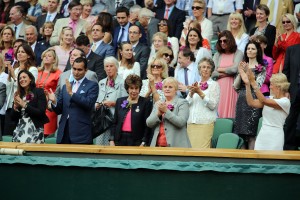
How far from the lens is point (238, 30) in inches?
638

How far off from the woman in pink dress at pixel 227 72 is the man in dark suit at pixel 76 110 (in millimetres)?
2587

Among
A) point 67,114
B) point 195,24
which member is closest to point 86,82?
point 67,114

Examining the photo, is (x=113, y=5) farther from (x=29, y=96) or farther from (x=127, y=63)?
(x=29, y=96)

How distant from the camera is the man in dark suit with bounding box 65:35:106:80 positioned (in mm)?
15750

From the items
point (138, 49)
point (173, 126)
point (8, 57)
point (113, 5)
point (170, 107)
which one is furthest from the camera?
point (113, 5)

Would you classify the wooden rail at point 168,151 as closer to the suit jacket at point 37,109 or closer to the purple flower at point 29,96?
the suit jacket at point 37,109

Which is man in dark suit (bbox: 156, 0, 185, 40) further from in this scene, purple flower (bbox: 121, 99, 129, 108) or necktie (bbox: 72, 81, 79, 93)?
purple flower (bbox: 121, 99, 129, 108)

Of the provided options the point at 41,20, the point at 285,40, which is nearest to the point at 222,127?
the point at 285,40

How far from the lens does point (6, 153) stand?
32.4 feet

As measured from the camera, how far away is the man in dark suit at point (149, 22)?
17578mm

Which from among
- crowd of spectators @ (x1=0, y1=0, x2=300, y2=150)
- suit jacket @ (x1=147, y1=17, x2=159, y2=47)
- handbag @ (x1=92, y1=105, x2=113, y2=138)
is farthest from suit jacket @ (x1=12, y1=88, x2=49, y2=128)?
suit jacket @ (x1=147, y1=17, x2=159, y2=47)

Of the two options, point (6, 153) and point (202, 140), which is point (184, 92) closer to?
point (202, 140)

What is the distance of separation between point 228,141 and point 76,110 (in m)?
2.10

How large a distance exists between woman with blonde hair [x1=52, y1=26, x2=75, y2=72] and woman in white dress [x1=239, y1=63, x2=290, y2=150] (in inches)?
210
